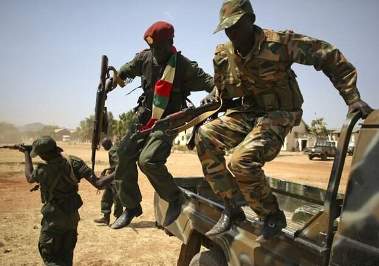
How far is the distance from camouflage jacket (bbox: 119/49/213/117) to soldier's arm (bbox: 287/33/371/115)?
152 centimetres

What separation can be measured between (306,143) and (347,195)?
6337 cm

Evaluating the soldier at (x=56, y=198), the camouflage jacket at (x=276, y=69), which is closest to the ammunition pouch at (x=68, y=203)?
the soldier at (x=56, y=198)

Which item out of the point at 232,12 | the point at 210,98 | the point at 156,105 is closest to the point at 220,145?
the point at 210,98

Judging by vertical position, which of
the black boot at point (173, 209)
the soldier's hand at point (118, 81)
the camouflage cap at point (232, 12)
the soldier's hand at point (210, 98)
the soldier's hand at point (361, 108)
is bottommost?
the black boot at point (173, 209)

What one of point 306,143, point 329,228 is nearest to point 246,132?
point 329,228

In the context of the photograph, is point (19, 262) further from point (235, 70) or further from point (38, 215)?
point (235, 70)

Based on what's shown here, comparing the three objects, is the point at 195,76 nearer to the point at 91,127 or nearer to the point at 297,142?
the point at 91,127

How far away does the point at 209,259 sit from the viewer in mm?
3646

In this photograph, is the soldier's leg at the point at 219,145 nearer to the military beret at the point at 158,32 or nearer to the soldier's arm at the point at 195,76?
the soldier's arm at the point at 195,76

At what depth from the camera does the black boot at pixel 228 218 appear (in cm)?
322

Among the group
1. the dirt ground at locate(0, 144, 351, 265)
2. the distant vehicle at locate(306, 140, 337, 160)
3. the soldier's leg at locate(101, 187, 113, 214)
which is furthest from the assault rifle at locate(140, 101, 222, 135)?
the distant vehicle at locate(306, 140, 337, 160)

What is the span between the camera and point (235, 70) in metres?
3.49

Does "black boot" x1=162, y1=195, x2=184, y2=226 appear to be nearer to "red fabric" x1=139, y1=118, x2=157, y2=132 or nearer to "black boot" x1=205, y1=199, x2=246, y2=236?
"red fabric" x1=139, y1=118, x2=157, y2=132

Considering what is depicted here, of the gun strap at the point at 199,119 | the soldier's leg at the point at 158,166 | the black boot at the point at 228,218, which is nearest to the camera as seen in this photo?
the black boot at the point at 228,218
